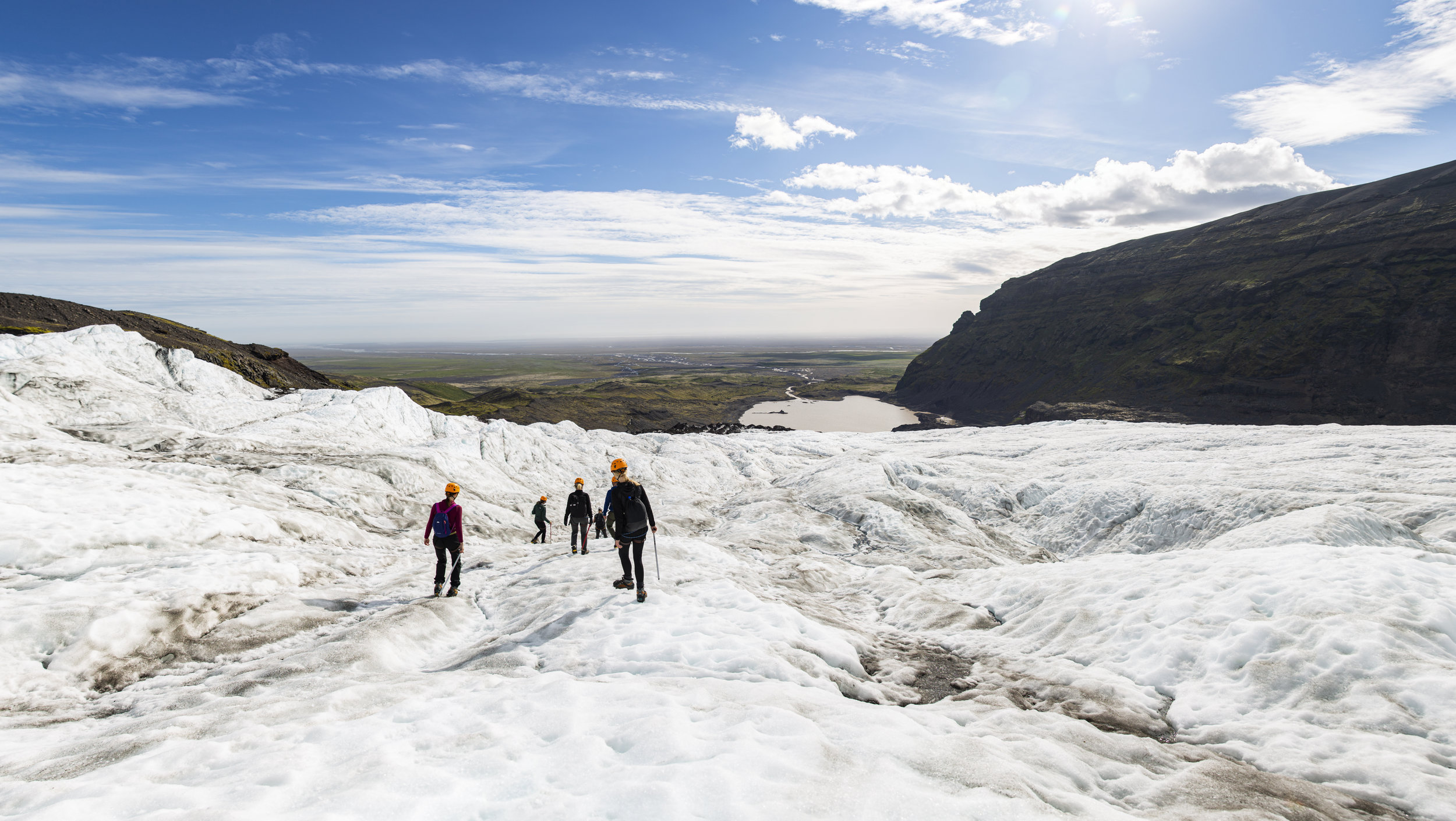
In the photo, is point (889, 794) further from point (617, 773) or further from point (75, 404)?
point (75, 404)

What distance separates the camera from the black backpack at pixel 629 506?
505 inches

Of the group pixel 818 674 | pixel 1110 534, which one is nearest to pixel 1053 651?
pixel 818 674

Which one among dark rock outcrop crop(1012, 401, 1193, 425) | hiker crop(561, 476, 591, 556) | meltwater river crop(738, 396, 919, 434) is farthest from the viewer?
meltwater river crop(738, 396, 919, 434)

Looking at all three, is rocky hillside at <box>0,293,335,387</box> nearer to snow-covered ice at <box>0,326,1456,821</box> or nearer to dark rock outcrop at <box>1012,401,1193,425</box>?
snow-covered ice at <box>0,326,1456,821</box>

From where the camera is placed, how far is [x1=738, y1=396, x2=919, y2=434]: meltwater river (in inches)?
5015

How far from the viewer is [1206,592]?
39.9 ft

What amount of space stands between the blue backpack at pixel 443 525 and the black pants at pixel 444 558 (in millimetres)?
134

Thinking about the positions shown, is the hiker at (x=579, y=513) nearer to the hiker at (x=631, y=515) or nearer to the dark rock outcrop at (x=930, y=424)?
the hiker at (x=631, y=515)

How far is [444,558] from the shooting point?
14.4m

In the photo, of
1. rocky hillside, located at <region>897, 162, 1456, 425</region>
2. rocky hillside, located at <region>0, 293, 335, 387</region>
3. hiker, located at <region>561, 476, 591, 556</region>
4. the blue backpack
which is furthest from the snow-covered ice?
rocky hillside, located at <region>897, 162, 1456, 425</region>

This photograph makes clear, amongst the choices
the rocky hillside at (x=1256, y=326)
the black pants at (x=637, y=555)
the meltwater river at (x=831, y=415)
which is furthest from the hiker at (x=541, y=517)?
the rocky hillside at (x=1256, y=326)

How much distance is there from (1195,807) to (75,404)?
3809 centimetres

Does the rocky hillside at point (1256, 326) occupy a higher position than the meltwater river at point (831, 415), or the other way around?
the rocky hillside at point (1256, 326)

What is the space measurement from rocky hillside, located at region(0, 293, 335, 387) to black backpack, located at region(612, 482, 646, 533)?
1921 inches
